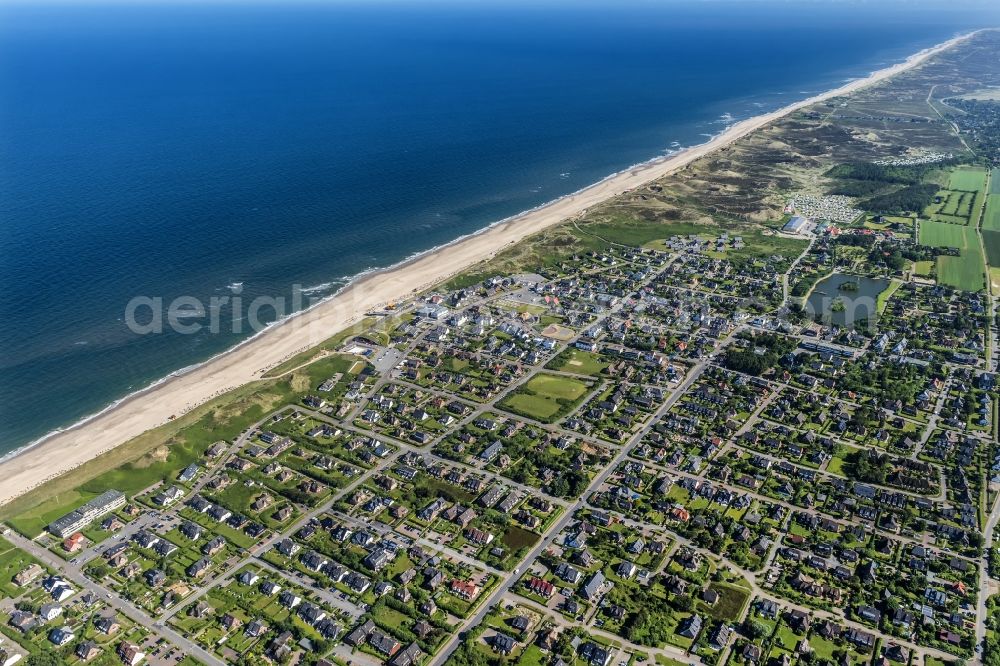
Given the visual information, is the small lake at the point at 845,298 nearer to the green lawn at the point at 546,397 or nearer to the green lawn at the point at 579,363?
the green lawn at the point at 579,363

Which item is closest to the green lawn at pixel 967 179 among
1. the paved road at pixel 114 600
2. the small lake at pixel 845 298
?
the small lake at pixel 845 298

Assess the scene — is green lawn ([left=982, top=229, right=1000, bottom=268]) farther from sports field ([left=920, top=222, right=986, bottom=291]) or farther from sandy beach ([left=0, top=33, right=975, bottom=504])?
sandy beach ([left=0, top=33, right=975, bottom=504])

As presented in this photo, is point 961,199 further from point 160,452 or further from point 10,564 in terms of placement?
point 10,564

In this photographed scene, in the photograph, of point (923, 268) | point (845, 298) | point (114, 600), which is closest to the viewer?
point (114, 600)

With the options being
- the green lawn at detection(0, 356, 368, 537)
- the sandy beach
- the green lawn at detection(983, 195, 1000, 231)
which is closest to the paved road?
the green lawn at detection(0, 356, 368, 537)

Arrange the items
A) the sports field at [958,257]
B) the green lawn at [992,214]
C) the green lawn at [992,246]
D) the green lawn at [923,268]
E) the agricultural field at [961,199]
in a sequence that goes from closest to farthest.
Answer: the sports field at [958,257]
the green lawn at [923,268]
the green lawn at [992,246]
the green lawn at [992,214]
the agricultural field at [961,199]

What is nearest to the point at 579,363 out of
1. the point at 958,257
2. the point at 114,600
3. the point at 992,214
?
the point at 114,600

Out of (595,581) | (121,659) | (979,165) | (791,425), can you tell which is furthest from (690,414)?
(979,165)
